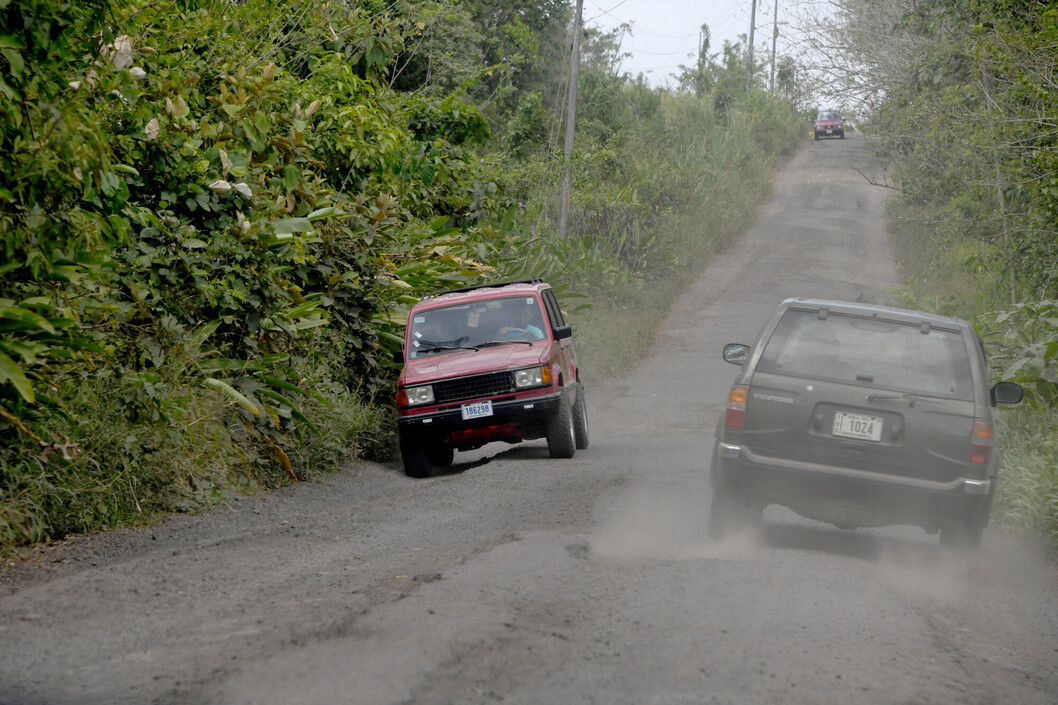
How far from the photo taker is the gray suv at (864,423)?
7270mm

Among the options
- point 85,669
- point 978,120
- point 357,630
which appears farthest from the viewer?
point 978,120

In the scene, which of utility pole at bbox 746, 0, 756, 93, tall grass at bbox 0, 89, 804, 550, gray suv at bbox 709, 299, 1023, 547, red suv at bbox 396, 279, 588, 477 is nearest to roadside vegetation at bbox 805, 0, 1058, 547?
gray suv at bbox 709, 299, 1023, 547

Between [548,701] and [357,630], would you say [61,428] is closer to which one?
[357,630]

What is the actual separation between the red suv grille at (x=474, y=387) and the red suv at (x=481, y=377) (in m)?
0.01

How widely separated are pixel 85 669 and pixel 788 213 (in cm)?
4336

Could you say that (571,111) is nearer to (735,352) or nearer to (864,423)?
(735,352)

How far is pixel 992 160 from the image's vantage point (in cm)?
1862

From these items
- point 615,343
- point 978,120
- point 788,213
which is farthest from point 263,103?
point 788,213

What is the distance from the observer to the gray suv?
727 cm

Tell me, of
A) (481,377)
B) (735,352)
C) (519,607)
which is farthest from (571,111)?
(519,607)

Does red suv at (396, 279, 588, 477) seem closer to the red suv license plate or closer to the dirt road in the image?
the red suv license plate

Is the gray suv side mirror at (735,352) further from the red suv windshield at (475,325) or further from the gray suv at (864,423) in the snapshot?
the red suv windshield at (475,325)

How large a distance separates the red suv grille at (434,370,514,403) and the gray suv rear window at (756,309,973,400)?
14.0 feet

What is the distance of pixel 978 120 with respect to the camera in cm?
1753
